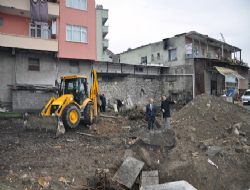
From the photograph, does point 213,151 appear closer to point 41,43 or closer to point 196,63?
point 41,43

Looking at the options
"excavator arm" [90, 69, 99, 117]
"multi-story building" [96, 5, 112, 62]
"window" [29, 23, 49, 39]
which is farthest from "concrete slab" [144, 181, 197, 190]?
"multi-story building" [96, 5, 112, 62]

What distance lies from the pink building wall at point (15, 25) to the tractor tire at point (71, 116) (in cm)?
1196

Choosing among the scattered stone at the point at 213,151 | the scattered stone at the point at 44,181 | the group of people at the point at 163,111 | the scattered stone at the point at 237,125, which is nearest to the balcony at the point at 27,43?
the group of people at the point at 163,111

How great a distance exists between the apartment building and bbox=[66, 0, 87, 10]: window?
8842 mm

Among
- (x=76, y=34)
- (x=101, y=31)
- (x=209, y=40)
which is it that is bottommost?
(x=76, y=34)

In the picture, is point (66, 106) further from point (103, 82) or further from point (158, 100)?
point (158, 100)

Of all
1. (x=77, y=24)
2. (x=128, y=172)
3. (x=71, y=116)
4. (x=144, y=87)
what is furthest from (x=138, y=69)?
(x=128, y=172)

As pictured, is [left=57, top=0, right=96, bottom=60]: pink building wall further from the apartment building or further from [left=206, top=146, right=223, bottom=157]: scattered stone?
[left=206, top=146, right=223, bottom=157]: scattered stone

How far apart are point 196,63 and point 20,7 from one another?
18.8 metres

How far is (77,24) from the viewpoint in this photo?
25609mm

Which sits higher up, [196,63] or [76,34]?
[76,34]

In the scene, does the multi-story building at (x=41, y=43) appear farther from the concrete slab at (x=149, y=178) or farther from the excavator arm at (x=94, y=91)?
the concrete slab at (x=149, y=178)

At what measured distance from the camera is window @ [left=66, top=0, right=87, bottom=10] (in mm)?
25469

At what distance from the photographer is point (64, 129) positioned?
14.6m
